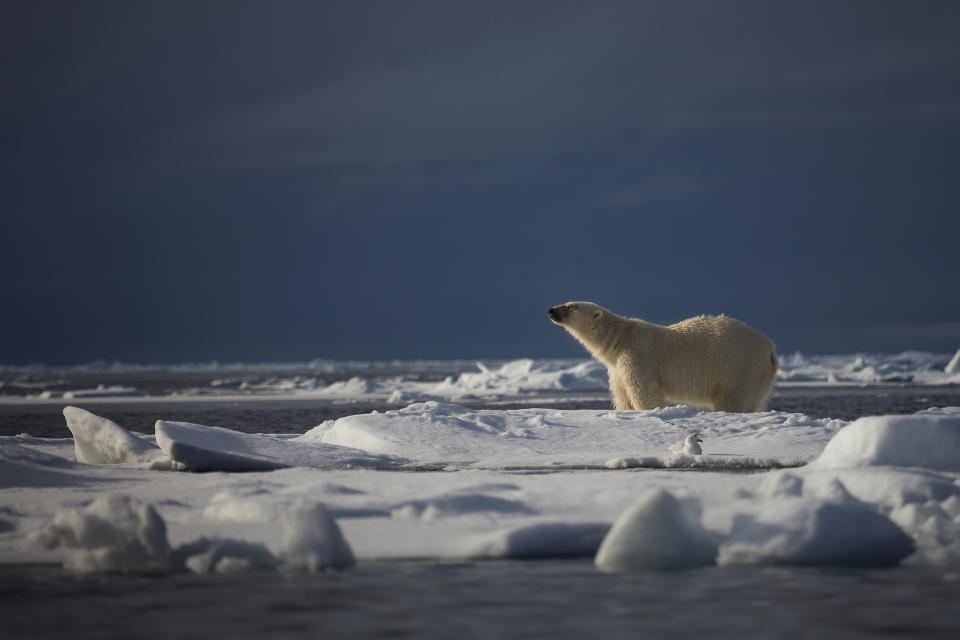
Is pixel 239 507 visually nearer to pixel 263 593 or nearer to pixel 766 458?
pixel 263 593

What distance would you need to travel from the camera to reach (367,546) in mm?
4570

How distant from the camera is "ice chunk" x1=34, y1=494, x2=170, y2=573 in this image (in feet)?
14.1

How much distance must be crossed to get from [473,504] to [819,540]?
179 cm

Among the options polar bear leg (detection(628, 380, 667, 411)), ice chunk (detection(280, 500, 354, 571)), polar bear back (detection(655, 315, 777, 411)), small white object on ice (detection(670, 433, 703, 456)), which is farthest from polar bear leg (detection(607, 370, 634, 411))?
ice chunk (detection(280, 500, 354, 571))

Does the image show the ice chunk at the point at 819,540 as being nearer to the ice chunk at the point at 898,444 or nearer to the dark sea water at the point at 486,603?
the dark sea water at the point at 486,603

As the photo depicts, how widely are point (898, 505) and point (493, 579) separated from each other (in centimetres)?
222

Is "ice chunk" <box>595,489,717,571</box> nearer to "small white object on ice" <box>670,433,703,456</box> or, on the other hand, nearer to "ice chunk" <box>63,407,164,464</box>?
"small white object on ice" <box>670,433,703,456</box>

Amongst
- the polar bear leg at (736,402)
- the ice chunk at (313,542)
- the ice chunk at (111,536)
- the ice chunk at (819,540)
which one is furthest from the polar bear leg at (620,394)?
the ice chunk at (111,536)

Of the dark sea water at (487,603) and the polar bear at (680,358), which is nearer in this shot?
the dark sea water at (487,603)

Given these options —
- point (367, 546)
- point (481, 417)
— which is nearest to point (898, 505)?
point (367, 546)

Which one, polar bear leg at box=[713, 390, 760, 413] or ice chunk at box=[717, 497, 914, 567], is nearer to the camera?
ice chunk at box=[717, 497, 914, 567]

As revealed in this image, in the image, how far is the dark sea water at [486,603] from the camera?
3.27 m

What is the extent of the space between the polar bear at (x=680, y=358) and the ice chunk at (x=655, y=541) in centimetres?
631

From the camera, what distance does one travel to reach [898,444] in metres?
6.16
